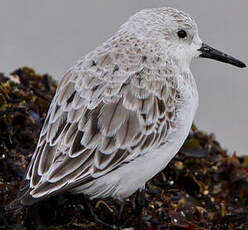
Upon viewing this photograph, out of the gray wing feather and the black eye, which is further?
the black eye

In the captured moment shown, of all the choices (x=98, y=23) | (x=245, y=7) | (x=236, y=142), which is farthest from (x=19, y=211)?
(x=245, y=7)

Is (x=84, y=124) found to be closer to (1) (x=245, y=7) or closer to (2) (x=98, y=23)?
(2) (x=98, y=23)

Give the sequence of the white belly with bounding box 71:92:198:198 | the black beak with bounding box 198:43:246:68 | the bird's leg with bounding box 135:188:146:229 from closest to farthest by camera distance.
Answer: the white belly with bounding box 71:92:198:198 < the bird's leg with bounding box 135:188:146:229 < the black beak with bounding box 198:43:246:68

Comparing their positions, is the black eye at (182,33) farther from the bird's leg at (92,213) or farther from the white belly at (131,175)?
the bird's leg at (92,213)

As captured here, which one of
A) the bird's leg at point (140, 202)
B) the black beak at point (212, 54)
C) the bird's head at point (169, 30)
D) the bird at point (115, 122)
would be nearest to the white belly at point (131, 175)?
the bird at point (115, 122)

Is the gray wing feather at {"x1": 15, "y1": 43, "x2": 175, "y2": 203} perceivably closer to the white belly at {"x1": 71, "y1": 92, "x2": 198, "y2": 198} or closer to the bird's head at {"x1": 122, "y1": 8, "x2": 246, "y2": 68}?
the white belly at {"x1": 71, "y1": 92, "x2": 198, "y2": 198}

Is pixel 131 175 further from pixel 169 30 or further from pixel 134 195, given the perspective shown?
pixel 169 30

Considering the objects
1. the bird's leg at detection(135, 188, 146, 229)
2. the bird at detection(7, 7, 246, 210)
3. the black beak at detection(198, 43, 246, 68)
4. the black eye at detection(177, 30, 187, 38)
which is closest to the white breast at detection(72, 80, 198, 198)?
the bird at detection(7, 7, 246, 210)

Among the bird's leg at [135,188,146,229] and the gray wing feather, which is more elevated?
the gray wing feather
